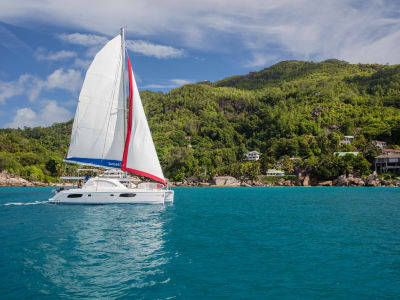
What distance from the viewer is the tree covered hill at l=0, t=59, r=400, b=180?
371 feet

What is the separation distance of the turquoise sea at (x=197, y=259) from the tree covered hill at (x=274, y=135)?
83751mm

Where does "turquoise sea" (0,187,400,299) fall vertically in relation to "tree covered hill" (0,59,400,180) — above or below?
below

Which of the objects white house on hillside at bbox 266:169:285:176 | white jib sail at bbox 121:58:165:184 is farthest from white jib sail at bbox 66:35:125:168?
white house on hillside at bbox 266:169:285:176

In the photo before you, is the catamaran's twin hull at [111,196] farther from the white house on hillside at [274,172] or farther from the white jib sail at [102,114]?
the white house on hillside at [274,172]

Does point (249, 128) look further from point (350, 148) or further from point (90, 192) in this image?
point (90, 192)

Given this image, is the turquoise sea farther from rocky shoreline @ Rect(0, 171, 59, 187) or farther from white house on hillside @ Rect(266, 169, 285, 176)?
rocky shoreline @ Rect(0, 171, 59, 187)

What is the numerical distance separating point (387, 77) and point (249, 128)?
88834mm

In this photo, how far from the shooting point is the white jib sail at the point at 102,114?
29141 mm

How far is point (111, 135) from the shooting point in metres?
29.8

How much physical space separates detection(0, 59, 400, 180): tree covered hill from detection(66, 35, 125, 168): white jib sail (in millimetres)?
80355

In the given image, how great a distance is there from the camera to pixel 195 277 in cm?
1054

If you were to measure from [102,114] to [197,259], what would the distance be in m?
20.7

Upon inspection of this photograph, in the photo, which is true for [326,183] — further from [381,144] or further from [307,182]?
[381,144]

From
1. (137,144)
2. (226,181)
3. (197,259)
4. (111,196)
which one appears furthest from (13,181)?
(197,259)
